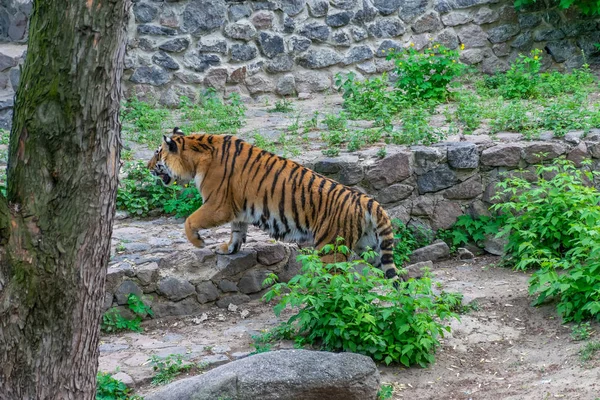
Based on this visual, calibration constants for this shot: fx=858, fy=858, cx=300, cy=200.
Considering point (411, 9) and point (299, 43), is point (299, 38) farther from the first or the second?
point (411, 9)

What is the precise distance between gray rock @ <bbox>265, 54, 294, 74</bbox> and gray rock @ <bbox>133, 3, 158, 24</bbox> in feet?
5.36

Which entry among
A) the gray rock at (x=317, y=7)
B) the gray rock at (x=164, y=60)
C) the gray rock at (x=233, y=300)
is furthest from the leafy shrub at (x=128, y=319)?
the gray rock at (x=317, y=7)

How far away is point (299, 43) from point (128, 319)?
548 cm

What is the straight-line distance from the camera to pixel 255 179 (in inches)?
278

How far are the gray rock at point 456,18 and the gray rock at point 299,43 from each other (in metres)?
1.99

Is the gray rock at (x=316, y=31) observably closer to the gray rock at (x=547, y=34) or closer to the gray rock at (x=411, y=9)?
the gray rock at (x=411, y=9)

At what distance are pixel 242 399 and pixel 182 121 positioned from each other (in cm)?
537

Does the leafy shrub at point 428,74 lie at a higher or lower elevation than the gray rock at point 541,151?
higher

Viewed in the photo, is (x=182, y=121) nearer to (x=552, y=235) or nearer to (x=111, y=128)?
(x=552, y=235)

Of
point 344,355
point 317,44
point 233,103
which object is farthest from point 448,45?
point 344,355

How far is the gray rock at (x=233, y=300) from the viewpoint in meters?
7.18

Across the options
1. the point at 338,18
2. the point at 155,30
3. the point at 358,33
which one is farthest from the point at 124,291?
the point at 358,33

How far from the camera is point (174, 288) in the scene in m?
6.94

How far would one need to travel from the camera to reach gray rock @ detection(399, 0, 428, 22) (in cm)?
1159
